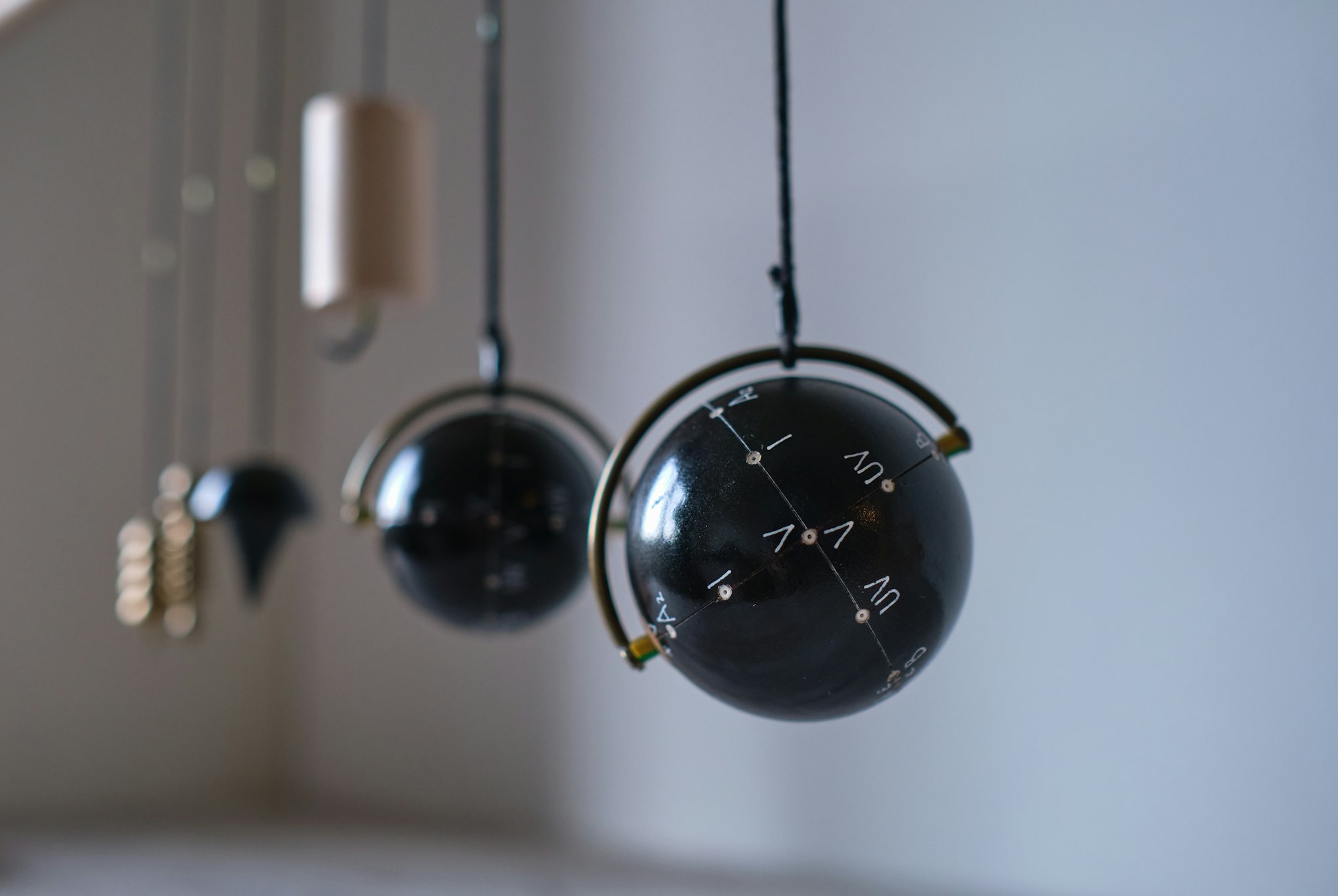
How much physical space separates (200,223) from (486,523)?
132 inches

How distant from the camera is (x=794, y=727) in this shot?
138 inches

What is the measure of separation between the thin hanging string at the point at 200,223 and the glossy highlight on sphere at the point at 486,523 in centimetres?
299

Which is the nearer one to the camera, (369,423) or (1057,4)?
(1057,4)

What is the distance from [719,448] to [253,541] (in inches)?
73.1

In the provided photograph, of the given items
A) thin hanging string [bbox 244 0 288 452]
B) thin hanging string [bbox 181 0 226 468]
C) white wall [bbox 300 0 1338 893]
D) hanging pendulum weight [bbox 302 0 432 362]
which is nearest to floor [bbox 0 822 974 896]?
white wall [bbox 300 0 1338 893]

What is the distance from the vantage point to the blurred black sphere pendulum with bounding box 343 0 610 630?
66.0 inches

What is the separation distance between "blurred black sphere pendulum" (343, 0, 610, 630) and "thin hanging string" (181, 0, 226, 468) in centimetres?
298

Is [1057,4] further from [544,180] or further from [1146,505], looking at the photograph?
[544,180]

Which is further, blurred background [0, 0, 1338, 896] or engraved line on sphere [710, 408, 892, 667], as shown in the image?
blurred background [0, 0, 1338, 896]

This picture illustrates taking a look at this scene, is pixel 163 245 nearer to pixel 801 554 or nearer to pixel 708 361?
pixel 708 361

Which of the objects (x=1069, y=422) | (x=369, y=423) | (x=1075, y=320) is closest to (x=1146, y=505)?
(x=1069, y=422)

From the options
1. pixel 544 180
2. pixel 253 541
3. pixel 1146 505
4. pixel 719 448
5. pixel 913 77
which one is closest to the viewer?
pixel 719 448

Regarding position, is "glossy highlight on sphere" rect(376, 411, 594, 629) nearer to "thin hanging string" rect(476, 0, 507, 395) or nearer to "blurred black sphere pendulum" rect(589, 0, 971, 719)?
"thin hanging string" rect(476, 0, 507, 395)

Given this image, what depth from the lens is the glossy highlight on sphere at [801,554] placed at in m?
1.12
